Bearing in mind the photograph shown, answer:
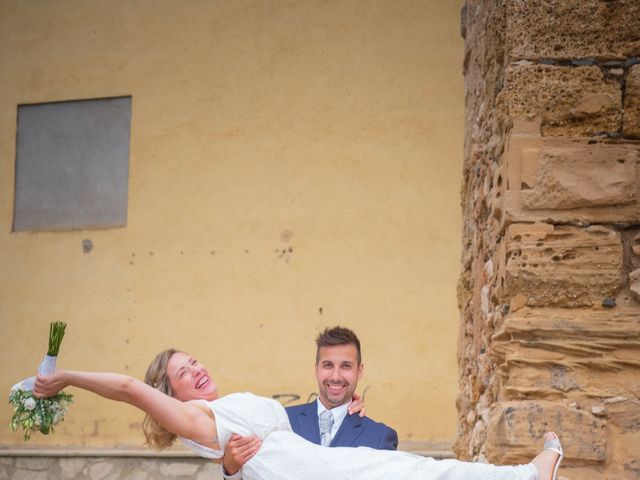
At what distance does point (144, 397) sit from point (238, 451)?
0.39 meters

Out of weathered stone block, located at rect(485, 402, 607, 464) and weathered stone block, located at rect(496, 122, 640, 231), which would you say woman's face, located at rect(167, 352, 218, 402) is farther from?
weathered stone block, located at rect(496, 122, 640, 231)

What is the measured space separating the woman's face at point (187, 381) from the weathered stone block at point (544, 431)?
109cm

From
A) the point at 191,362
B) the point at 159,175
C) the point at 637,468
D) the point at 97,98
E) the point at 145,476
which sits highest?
the point at 97,98

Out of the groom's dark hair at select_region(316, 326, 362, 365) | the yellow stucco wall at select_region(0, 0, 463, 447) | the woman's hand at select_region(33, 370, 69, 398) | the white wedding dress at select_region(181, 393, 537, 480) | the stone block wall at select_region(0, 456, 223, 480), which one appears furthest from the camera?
the yellow stucco wall at select_region(0, 0, 463, 447)

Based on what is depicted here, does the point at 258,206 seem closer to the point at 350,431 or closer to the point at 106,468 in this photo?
the point at 106,468

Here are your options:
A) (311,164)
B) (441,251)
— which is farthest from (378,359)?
(311,164)

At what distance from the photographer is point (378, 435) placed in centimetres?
476

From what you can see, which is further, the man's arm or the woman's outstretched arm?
the man's arm

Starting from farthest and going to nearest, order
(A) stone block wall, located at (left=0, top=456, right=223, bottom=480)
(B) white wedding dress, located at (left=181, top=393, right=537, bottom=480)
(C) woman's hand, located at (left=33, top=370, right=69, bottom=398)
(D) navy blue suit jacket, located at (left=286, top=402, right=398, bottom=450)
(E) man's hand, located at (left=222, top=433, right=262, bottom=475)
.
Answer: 1. (A) stone block wall, located at (left=0, top=456, right=223, bottom=480)
2. (D) navy blue suit jacket, located at (left=286, top=402, right=398, bottom=450)
3. (E) man's hand, located at (left=222, top=433, right=262, bottom=475)
4. (C) woman's hand, located at (left=33, top=370, right=69, bottom=398)
5. (B) white wedding dress, located at (left=181, top=393, right=537, bottom=480)

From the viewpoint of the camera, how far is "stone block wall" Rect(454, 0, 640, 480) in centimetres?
401

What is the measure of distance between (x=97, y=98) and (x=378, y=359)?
4.09 meters

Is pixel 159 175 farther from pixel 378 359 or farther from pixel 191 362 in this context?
pixel 191 362

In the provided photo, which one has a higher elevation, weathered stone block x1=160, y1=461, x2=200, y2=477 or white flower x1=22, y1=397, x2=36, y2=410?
white flower x1=22, y1=397, x2=36, y2=410

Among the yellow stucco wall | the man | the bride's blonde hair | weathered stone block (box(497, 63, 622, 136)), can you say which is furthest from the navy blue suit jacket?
the yellow stucco wall
